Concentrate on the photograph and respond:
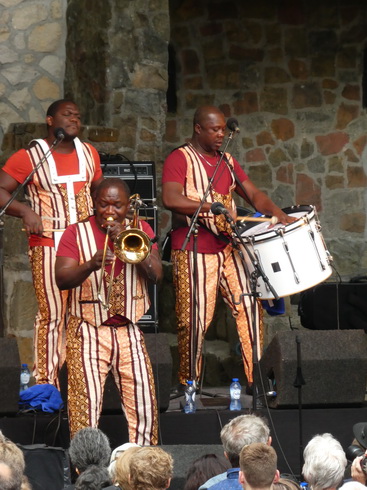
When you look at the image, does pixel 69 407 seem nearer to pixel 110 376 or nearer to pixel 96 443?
pixel 110 376

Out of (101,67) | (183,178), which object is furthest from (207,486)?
(101,67)

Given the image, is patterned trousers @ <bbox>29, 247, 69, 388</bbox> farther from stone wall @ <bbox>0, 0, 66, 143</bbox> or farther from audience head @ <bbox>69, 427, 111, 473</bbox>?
stone wall @ <bbox>0, 0, 66, 143</bbox>

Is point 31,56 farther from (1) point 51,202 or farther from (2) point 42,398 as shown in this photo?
(2) point 42,398

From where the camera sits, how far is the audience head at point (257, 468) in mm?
5047

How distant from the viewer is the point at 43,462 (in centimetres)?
646

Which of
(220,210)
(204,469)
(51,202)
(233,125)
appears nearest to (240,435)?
(204,469)

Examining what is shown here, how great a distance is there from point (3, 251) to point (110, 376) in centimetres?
235

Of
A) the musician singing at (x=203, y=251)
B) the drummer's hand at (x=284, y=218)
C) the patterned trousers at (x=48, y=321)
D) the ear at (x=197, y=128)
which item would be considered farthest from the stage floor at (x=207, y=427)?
the ear at (x=197, y=128)

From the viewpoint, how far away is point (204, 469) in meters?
5.72

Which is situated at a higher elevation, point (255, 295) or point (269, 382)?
point (255, 295)

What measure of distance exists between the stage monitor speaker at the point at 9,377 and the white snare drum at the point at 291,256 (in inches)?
62.2

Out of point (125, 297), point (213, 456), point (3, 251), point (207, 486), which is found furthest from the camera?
point (3, 251)

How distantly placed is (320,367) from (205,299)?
96 cm

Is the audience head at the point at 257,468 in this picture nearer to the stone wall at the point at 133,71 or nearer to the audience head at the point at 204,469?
the audience head at the point at 204,469
